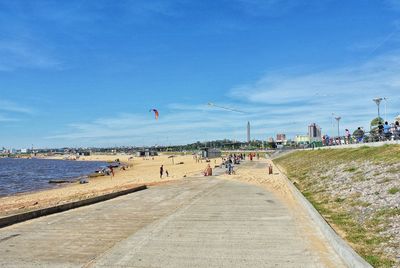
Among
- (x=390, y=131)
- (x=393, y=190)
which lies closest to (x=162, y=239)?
(x=393, y=190)

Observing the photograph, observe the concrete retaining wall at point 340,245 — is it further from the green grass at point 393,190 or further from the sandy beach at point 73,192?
the sandy beach at point 73,192

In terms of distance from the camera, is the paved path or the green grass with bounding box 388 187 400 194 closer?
the paved path

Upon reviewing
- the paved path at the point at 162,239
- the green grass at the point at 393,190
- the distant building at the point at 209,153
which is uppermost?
the distant building at the point at 209,153

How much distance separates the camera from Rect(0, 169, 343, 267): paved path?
8.03 metres

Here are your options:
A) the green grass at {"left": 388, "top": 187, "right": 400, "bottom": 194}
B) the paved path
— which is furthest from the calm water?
the green grass at {"left": 388, "top": 187, "right": 400, "bottom": 194}

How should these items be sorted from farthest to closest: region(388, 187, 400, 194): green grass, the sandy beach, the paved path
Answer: the sandy beach
region(388, 187, 400, 194): green grass
the paved path

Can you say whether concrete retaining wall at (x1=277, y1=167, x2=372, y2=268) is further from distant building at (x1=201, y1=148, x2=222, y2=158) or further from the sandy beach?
distant building at (x1=201, y1=148, x2=222, y2=158)

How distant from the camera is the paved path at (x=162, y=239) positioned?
316 inches

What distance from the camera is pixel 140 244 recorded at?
943cm

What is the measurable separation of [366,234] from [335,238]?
2.50 feet

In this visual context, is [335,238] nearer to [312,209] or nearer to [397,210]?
[397,210]

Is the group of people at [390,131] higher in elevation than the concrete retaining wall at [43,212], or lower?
higher

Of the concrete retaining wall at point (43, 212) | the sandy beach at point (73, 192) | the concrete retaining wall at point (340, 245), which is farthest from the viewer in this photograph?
the sandy beach at point (73, 192)

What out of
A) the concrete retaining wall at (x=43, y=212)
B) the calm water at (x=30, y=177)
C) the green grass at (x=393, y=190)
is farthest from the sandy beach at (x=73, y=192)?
the green grass at (x=393, y=190)
